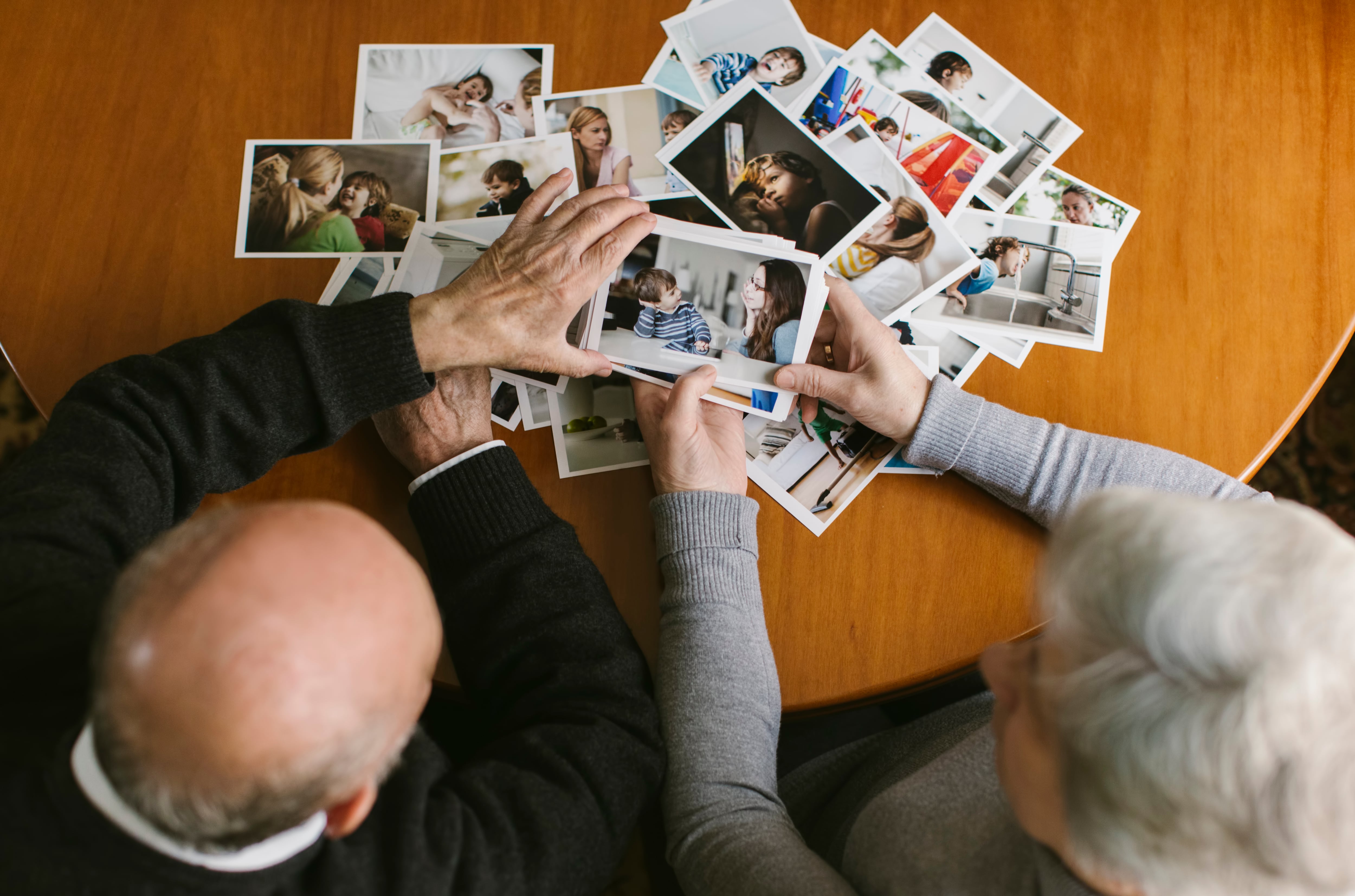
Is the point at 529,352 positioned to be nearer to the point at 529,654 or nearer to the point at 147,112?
the point at 529,654

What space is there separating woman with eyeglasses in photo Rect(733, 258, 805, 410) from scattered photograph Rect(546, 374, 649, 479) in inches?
6.5

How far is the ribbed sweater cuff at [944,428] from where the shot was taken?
0.99 meters

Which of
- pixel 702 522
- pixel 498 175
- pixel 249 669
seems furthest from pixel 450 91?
pixel 249 669

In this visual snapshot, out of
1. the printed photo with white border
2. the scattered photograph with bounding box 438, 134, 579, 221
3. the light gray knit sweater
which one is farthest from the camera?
the scattered photograph with bounding box 438, 134, 579, 221

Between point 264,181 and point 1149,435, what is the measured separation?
1.25m

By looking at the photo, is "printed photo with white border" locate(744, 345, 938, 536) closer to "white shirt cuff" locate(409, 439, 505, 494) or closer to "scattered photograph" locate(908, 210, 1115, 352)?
"scattered photograph" locate(908, 210, 1115, 352)

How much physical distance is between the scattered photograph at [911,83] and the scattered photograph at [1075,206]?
0.09 meters

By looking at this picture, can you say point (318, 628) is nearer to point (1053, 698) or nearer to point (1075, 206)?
point (1053, 698)

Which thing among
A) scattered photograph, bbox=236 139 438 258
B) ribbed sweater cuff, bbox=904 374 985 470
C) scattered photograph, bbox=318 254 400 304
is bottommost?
ribbed sweater cuff, bbox=904 374 985 470

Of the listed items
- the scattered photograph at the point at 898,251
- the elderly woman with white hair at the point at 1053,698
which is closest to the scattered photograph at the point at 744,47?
the scattered photograph at the point at 898,251

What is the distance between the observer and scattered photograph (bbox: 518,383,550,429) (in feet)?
3.48

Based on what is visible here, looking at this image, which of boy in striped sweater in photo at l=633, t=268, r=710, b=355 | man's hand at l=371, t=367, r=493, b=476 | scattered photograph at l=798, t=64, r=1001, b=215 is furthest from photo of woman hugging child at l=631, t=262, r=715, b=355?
scattered photograph at l=798, t=64, r=1001, b=215

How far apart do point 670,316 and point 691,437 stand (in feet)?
0.57

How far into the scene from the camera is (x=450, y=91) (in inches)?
47.2
